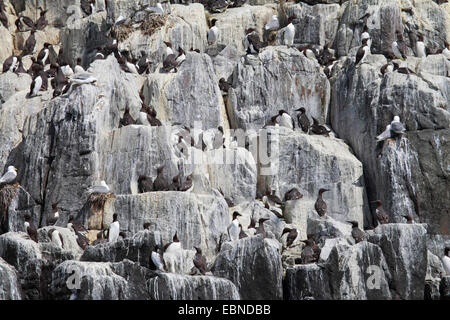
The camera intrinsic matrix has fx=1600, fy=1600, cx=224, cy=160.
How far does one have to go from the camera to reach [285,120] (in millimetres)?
39812

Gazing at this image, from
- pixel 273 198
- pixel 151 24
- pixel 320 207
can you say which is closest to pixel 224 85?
pixel 151 24

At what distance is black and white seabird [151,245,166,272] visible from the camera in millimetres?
32781

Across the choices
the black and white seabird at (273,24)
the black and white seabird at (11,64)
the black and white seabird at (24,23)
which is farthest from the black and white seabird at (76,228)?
the black and white seabird at (24,23)

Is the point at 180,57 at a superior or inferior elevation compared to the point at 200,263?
superior

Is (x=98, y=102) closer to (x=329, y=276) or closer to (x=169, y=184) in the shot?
(x=169, y=184)

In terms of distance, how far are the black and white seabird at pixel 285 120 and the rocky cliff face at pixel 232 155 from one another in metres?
0.30

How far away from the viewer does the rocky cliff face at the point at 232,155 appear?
33.5 m

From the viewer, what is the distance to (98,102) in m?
37.8

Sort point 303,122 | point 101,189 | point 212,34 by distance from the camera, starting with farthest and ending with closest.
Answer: point 212,34 → point 303,122 → point 101,189

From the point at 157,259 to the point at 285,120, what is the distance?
8.10 metres

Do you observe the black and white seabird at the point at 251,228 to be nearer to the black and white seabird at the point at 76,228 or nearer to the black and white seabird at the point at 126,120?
the black and white seabird at the point at 76,228

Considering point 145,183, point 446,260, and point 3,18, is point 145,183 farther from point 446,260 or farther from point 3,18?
point 3,18
